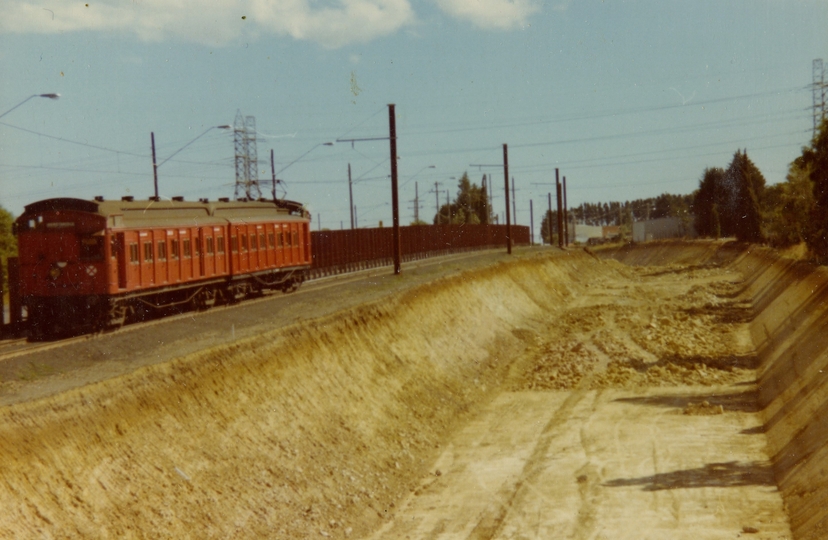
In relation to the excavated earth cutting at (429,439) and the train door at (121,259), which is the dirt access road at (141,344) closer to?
the excavated earth cutting at (429,439)

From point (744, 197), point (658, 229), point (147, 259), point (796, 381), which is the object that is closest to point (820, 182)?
point (796, 381)

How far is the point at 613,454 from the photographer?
1956 centimetres

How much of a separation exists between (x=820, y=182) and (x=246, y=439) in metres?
25.9

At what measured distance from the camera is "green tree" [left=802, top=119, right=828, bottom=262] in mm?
30734

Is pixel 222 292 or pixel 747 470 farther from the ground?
pixel 222 292

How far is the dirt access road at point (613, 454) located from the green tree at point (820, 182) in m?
5.14

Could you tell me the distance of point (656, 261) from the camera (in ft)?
336

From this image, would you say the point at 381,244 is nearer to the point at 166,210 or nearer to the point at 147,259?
the point at 166,210

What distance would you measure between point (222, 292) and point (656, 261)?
8171cm

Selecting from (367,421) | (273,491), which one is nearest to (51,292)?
(367,421)

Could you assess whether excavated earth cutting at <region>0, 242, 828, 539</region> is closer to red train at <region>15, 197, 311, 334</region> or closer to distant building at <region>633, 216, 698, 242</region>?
red train at <region>15, 197, 311, 334</region>

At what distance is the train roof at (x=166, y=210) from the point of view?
75.9 feet

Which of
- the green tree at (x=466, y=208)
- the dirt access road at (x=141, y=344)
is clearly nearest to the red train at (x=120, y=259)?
the dirt access road at (x=141, y=344)

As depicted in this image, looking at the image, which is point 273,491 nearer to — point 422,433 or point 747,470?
point 422,433
